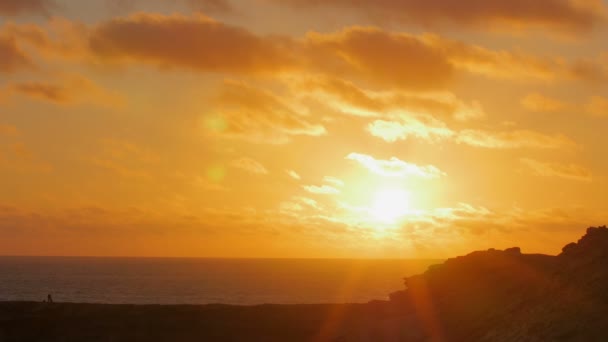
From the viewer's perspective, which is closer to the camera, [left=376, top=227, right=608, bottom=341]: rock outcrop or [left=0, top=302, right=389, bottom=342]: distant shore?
[left=376, top=227, right=608, bottom=341]: rock outcrop

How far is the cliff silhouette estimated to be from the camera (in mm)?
37406

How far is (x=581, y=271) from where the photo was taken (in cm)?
3984

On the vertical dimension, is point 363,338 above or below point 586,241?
below

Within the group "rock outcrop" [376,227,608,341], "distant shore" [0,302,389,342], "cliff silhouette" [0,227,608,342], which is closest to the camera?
"rock outcrop" [376,227,608,341]

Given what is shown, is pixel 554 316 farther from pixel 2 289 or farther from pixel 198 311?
pixel 2 289

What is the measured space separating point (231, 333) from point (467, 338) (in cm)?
1772

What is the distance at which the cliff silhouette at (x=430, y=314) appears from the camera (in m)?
37.4

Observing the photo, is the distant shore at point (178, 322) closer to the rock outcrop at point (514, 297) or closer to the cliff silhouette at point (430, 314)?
the cliff silhouette at point (430, 314)

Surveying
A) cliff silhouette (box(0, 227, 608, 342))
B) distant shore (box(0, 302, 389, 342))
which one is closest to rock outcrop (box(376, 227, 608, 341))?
cliff silhouette (box(0, 227, 608, 342))

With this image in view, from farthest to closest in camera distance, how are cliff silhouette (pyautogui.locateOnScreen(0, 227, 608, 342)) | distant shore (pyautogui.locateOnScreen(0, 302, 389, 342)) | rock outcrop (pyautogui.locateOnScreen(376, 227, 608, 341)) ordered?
distant shore (pyautogui.locateOnScreen(0, 302, 389, 342)) < cliff silhouette (pyautogui.locateOnScreen(0, 227, 608, 342)) < rock outcrop (pyautogui.locateOnScreen(376, 227, 608, 341))

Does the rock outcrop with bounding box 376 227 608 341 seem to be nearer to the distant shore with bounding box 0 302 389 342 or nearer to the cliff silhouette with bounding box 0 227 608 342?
the cliff silhouette with bounding box 0 227 608 342

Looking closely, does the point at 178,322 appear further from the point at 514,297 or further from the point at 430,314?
the point at 514,297

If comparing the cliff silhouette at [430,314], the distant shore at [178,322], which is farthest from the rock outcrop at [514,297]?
the distant shore at [178,322]

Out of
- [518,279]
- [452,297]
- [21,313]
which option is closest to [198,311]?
[21,313]
